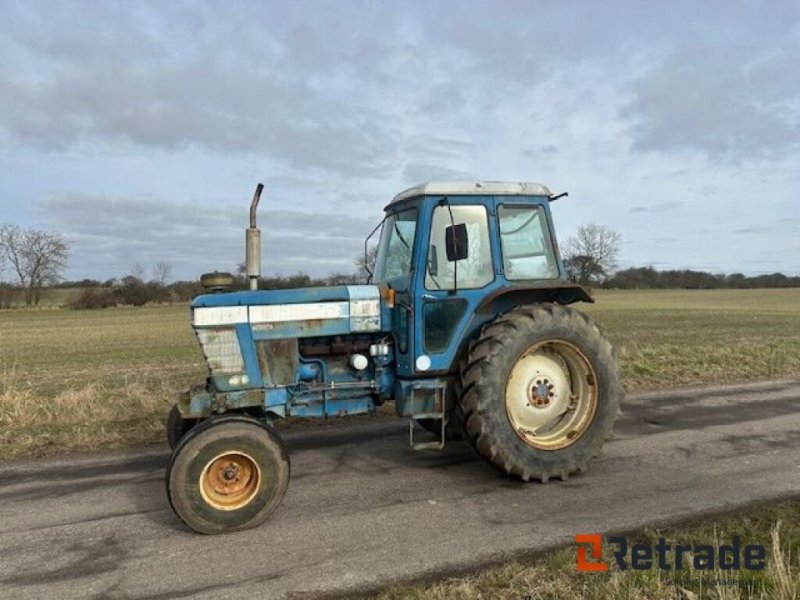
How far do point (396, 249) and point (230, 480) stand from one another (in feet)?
7.96

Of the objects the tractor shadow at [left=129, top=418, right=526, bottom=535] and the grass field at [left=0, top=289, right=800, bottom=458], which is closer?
the tractor shadow at [left=129, top=418, right=526, bottom=535]

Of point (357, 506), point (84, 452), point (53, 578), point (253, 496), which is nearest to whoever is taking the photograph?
point (53, 578)

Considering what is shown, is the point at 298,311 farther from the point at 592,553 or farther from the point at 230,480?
the point at 592,553

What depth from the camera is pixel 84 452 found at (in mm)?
6340

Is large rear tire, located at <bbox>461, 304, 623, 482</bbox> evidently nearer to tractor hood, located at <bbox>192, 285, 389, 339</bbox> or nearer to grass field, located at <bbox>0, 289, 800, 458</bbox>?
tractor hood, located at <bbox>192, 285, 389, 339</bbox>

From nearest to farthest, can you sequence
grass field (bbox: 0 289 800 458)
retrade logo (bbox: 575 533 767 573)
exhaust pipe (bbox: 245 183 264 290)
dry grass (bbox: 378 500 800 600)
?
dry grass (bbox: 378 500 800 600), retrade logo (bbox: 575 533 767 573), exhaust pipe (bbox: 245 183 264 290), grass field (bbox: 0 289 800 458)

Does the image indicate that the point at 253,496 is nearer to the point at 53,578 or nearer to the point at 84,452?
the point at 53,578

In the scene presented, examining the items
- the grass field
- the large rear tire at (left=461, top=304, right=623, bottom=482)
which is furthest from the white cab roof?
the grass field

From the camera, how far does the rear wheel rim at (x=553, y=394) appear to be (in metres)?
5.43

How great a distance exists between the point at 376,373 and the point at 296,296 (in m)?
0.96

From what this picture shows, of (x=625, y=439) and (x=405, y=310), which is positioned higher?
(x=405, y=310)

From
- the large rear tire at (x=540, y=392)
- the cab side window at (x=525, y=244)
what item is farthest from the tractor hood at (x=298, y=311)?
the cab side window at (x=525, y=244)

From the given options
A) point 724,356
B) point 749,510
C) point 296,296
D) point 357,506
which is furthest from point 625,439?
point 724,356

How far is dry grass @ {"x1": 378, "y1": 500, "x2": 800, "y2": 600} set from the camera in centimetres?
315
